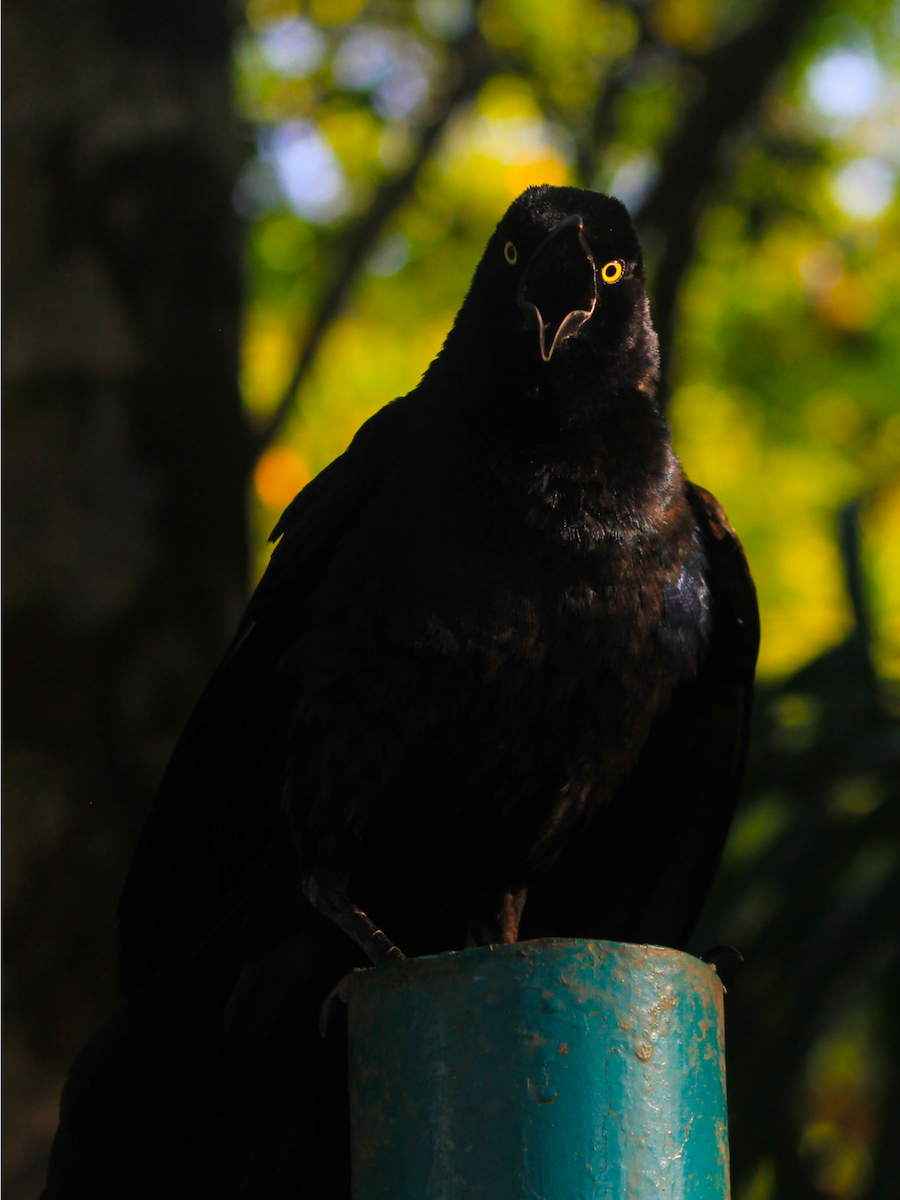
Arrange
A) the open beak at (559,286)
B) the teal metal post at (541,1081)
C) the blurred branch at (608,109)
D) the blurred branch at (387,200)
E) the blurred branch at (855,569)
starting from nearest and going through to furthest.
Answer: the teal metal post at (541,1081)
the open beak at (559,286)
the blurred branch at (855,569)
the blurred branch at (608,109)
the blurred branch at (387,200)

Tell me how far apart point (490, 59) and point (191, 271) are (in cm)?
391

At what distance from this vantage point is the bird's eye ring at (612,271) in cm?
289

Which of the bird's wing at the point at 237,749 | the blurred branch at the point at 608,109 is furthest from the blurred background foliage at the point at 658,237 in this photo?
the bird's wing at the point at 237,749

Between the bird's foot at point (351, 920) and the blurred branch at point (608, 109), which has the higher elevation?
the blurred branch at point (608, 109)

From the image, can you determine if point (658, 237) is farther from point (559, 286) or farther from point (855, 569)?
point (559, 286)

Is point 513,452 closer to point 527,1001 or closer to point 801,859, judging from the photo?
point 527,1001

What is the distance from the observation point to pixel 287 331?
Result: 906 centimetres

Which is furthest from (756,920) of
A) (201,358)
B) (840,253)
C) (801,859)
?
(840,253)

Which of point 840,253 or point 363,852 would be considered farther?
point 840,253

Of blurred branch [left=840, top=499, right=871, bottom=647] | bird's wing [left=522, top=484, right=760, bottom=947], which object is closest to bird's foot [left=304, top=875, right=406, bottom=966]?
bird's wing [left=522, top=484, right=760, bottom=947]

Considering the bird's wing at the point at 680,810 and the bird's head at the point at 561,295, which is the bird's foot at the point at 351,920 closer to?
the bird's wing at the point at 680,810

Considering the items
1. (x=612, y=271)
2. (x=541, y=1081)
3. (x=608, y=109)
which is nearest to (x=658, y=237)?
(x=608, y=109)

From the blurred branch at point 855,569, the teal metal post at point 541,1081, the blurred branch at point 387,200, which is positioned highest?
the blurred branch at point 387,200

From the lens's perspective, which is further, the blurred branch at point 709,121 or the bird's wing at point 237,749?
the blurred branch at point 709,121
